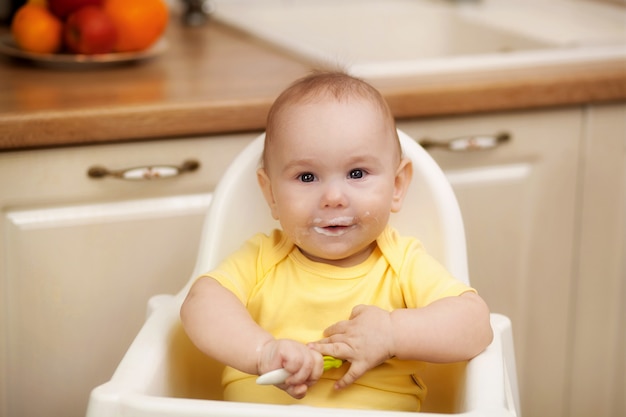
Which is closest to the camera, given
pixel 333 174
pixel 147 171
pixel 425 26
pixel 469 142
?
pixel 333 174

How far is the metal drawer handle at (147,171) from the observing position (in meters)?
1.53

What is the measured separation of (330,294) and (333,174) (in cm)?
15

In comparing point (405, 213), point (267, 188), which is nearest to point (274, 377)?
point (267, 188)

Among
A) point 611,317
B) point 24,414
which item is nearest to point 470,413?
point 24,414

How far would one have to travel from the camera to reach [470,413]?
3.31 feet

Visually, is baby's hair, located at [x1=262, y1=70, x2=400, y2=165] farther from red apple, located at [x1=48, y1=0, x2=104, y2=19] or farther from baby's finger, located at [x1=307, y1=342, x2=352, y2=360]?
red apple, located at [x1=48, y1=0, x2=104, y2=19]

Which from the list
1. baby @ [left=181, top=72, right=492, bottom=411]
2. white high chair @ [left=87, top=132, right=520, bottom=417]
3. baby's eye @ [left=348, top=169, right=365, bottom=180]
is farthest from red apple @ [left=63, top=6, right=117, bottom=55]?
baby's eye @ [left=348, top=169, right=365, bottom=180]

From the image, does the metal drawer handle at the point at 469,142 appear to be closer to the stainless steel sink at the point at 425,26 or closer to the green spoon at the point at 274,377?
the stainless steel sink at the point at 425,26

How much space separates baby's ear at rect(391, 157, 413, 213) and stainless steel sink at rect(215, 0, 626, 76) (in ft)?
2.32

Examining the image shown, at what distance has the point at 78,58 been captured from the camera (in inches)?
68.1

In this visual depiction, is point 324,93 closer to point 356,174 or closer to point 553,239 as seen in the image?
point 356,174

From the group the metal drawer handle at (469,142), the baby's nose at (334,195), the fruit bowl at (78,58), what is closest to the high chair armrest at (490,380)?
the baby's nose at (334,195)

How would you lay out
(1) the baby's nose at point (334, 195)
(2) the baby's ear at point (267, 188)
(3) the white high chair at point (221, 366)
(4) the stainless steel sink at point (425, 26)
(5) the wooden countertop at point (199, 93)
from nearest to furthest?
(3) the white high chair at point (221, 366)
(1) the baby's nose at point (334, 195)
(2) the baby's ear at point (267, 188)
(5) the wooden countertop at point (199, 93)
(4) the stainless steel sink at point (425, 26)

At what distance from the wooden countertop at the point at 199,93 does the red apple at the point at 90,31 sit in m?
0.04
